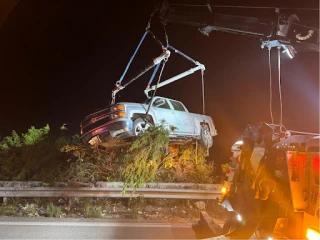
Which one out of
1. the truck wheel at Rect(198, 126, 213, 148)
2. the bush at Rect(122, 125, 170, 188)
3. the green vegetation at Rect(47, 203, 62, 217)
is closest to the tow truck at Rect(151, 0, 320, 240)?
the green vegetation at Rect(47, 203, 62, 217)

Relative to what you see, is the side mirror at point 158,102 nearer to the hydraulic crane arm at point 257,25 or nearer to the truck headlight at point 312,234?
the hydraulic crane arm at point 257,25

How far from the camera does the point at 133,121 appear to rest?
369 inches

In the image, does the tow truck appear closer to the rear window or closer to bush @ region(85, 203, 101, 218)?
bush @ region(85, 203, 101, 218)

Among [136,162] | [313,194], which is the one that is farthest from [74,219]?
[313,194]

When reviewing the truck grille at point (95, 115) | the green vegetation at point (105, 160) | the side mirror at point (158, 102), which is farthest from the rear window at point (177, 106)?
the truck grille at point (95, 115)

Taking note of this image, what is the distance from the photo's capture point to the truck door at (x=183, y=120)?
10.8m

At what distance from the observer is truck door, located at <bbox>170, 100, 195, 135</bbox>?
35.4 ft

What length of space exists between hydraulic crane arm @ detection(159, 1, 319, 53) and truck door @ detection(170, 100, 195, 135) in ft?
12.3

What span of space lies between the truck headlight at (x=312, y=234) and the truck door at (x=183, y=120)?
7.45 m

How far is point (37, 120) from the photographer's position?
24672 millimetres

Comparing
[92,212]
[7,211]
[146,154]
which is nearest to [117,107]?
[146,154]

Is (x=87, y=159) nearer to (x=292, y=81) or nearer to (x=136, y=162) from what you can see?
(x=136, y=162)

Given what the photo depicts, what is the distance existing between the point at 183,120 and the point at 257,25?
16.3 feet

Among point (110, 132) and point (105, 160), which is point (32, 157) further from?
point (110, 132)
